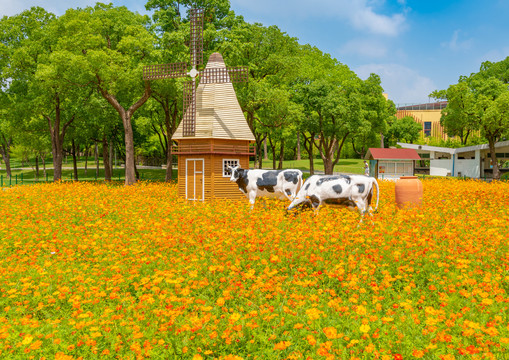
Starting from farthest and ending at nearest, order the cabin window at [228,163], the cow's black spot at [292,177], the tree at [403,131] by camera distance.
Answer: the tree at [403,131] → the cabin window at [228,163] → the cow's black spot at [292,177]

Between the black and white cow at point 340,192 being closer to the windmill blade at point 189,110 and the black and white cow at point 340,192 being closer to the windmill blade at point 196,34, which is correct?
the windmill blade at point 189,110

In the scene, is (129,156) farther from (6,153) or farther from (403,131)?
(403,131)

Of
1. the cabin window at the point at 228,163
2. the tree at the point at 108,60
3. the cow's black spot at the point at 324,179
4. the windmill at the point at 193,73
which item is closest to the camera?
the cow's black spot at the point at 324,179

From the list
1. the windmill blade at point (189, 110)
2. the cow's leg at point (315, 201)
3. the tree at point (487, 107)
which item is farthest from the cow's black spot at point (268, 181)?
the tree at point (487, 107)

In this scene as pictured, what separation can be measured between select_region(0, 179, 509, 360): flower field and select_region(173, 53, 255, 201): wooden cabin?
825 centimetres

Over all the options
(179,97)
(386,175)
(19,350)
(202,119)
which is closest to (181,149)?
(202,119)

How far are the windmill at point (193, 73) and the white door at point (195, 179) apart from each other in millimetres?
1877

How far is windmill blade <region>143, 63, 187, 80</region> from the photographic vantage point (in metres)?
25.7

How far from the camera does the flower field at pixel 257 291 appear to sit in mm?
4867


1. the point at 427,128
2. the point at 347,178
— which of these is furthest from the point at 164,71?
the point at 427,128

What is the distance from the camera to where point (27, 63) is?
3234 centimetres

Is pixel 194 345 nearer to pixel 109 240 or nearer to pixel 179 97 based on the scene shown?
pixel 109 240

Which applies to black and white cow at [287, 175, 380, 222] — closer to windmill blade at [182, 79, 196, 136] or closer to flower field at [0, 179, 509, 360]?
flower field at [0, 179, 509, 360]

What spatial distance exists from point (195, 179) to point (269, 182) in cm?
630
